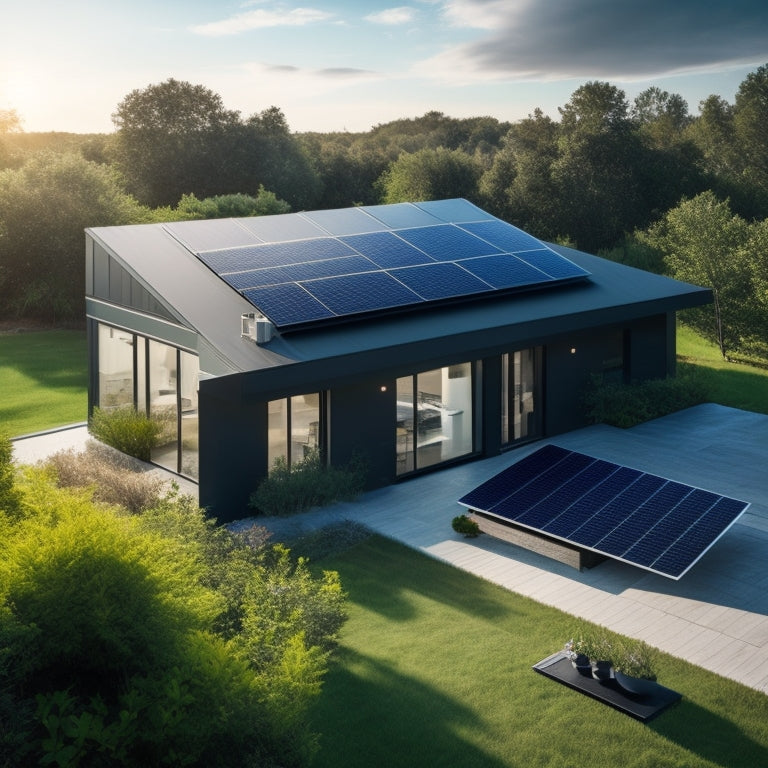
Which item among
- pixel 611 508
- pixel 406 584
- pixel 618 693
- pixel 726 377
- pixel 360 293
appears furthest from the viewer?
pixel 726 377

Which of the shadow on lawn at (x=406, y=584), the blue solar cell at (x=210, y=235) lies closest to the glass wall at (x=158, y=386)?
the blue solar cell at (x=210, y=235)

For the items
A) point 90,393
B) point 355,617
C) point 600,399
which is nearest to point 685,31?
point 600,399

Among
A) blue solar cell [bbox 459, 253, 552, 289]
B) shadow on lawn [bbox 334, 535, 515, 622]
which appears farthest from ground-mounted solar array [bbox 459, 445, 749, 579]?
blue solar cell [bbox 459, 253, 552, 289]

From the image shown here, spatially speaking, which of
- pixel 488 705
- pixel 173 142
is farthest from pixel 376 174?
pixel 488 705

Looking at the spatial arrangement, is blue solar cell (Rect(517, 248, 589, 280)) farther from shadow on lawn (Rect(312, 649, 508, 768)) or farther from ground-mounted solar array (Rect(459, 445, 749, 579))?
shadow on lawn (Rect(312, 649, 508, 768))

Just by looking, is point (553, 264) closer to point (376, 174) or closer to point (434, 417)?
point (434, 417)

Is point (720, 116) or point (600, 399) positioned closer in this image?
point (600, 399)

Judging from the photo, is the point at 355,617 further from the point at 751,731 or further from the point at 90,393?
the point at 90,393
